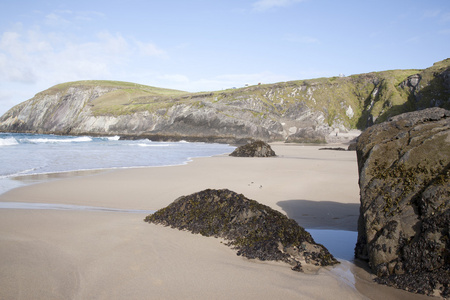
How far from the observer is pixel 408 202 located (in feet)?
12.0

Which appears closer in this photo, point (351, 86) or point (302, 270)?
point (302, 270)

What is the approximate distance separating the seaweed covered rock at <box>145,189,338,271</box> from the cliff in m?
42.9

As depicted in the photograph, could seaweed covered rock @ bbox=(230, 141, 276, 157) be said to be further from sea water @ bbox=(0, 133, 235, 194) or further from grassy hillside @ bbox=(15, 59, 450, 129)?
grassy hillside @ bbox=(15, 59, 450, 129)

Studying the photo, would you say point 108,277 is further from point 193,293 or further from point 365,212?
point 365,212

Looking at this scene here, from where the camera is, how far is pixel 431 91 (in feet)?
162

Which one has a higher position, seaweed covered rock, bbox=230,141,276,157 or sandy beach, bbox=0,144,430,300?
seaweed covered rock, bbox=230,141,276,157

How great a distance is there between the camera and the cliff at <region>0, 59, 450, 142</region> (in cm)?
5128

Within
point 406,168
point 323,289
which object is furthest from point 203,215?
point 406,168

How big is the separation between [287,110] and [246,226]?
57.6m

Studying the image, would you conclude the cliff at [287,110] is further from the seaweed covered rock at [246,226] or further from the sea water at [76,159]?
the seaweed covered rock at [246,226]

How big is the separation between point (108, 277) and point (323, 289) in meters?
2.20

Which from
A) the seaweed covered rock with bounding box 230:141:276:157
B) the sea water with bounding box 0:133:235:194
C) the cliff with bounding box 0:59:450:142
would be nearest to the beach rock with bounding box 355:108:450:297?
the sea water with bounding box 0:133:235:194

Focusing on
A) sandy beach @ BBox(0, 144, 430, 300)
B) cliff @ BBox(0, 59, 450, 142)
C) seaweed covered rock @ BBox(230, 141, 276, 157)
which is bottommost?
sandy beach @ BBox(0, 144, 430, 300)

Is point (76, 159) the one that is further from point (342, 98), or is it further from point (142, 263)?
point (342, 98)
